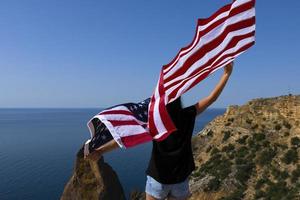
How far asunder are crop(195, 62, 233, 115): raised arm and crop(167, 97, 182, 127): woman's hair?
0.25 meters

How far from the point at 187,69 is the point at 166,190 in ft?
5.96

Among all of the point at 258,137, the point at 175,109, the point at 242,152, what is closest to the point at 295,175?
the point at 242,152

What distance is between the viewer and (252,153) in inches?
1854

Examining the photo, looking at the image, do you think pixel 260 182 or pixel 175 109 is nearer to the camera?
pixel 175 109

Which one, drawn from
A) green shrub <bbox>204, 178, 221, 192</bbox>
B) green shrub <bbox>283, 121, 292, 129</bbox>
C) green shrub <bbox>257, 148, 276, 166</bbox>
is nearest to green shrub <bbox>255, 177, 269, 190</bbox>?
green shrub <bbox>257, 148, 276, 166</bbox>

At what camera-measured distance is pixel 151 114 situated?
5516mm

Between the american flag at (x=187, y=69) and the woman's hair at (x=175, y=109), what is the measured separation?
0.07 meters

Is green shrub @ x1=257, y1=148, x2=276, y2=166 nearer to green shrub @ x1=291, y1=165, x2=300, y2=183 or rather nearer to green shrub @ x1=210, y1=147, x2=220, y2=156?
green shrub @ x1=291, y1=165, x2=300, y2=183

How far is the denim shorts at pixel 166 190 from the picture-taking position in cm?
546

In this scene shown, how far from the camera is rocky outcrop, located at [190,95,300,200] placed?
3906 cm

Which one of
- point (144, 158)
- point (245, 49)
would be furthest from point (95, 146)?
point (144, 158)

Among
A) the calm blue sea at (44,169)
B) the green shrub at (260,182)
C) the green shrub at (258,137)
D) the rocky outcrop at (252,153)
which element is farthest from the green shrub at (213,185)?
the calm blue sea at (44,169)

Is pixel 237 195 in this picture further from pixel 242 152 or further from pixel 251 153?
pixel 242 152

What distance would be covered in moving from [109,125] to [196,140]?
185 ft
